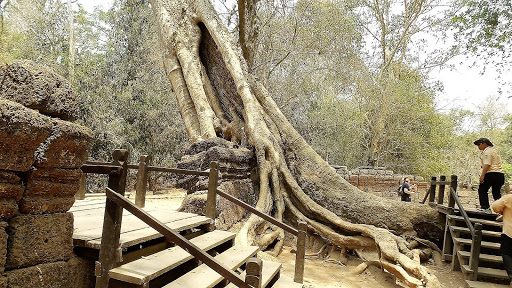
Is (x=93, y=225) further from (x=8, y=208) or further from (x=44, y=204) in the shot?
(x=8, y=208)

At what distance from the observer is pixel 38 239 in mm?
2004

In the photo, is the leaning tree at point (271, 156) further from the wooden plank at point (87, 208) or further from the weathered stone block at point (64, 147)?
the weathered stone block at point (64, 147)

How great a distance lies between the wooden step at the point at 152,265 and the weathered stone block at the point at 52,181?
61 cm

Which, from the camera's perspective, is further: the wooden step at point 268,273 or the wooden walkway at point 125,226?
the wooden step at point 268,273

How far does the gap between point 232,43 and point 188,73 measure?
50.8 inches

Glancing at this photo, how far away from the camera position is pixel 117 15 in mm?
14094

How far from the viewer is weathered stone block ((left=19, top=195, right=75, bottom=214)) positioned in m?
1.94

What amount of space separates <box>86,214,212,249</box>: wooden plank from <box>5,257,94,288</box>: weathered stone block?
177 mm

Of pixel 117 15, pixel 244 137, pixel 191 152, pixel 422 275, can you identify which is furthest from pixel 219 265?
pixel 117 15

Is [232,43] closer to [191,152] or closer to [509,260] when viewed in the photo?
[191,152]

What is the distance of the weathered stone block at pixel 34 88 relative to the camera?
6.53 ft

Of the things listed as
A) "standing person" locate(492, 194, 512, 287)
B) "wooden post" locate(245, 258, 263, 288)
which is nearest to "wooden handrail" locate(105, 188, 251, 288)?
"wooden post" locate(245, 258, 263, 288)

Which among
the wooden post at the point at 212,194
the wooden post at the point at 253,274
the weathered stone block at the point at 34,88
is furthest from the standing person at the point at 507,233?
the weathered stone block at the point at 34,88

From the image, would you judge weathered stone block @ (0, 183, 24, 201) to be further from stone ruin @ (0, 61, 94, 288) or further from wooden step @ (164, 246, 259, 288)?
wooden step @ (164, 246, 259, 288)
